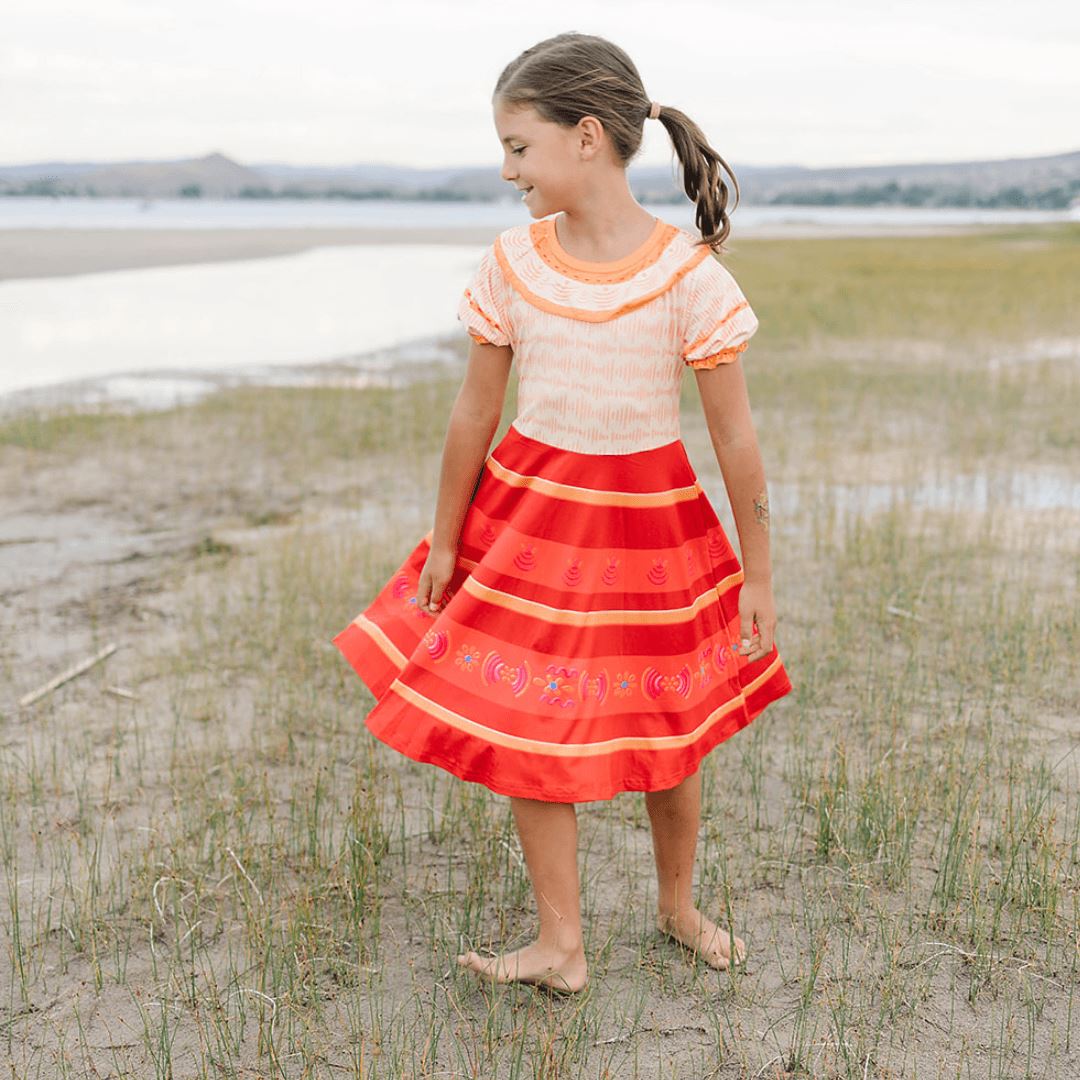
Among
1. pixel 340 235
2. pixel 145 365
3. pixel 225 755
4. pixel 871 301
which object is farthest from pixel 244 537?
pixel 340 235

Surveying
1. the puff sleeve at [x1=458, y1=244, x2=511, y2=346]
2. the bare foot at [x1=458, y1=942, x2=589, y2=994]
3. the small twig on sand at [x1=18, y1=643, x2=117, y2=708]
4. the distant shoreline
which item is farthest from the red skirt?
the distant shoreline

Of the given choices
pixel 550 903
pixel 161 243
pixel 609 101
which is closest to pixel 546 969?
pixel 550 903

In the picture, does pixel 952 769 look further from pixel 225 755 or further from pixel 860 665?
pixel 225 755

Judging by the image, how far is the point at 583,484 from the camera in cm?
265

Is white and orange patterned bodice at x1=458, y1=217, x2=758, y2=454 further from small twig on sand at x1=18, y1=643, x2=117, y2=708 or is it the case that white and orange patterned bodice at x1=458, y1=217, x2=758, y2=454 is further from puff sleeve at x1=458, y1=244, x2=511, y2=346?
small twig on sand at x1=18, y1=643, x2=117, y2=708

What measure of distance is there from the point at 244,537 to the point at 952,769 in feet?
14.6

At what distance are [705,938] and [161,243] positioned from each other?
136 feet

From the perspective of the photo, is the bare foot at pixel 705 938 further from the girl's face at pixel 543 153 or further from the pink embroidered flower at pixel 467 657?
the girl's face at pixel 543 153

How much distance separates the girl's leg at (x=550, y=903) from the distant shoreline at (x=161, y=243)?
66.3 ft

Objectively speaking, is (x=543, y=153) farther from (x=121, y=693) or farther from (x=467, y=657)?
(x=121, y=693)

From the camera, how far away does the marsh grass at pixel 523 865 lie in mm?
2750

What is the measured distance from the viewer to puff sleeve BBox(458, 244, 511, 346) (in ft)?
8.75

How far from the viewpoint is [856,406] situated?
35.4ft

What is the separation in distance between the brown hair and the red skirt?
538mm
